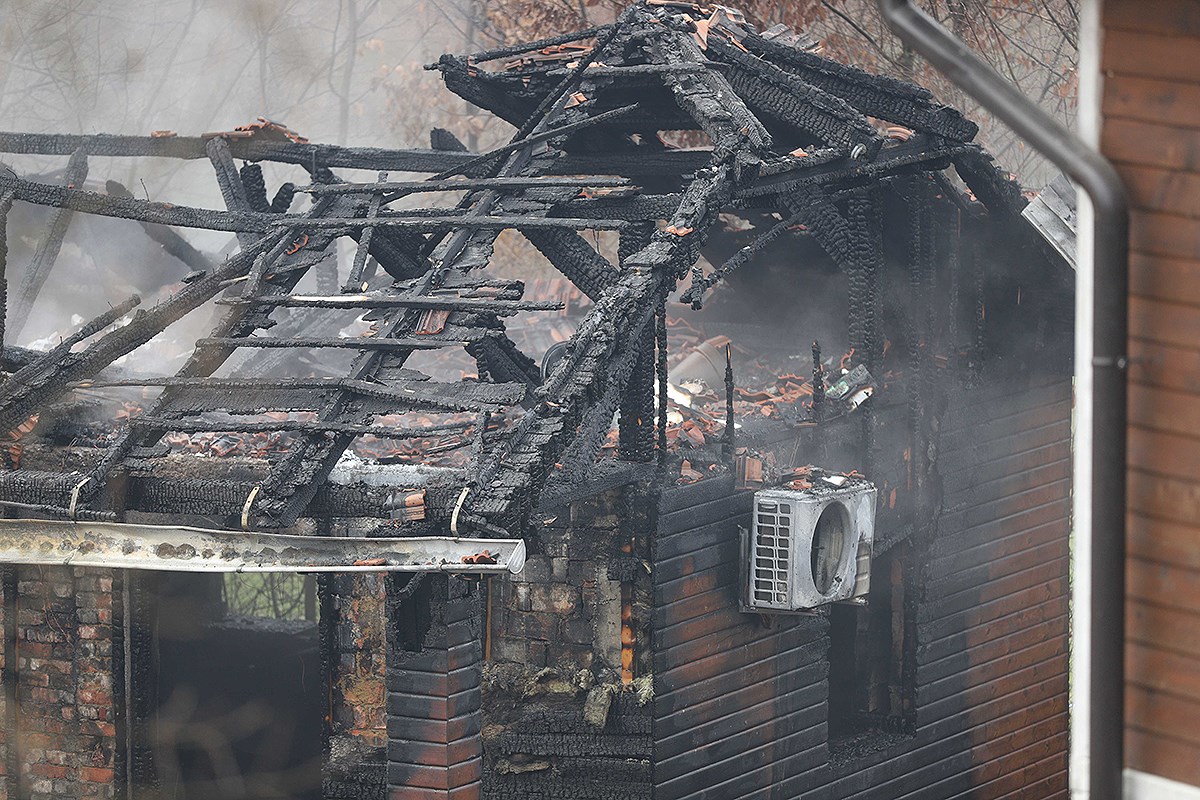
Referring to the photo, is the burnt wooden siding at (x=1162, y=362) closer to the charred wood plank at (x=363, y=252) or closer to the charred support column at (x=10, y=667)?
the charred wood plank at (x=363, y=252)

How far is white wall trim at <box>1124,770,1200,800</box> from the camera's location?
180 inches

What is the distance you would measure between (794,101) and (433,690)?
544 centimetres

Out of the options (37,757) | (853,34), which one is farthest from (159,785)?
(853,34)

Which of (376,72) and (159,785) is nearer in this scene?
(159,785)

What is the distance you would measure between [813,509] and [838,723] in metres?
2.97

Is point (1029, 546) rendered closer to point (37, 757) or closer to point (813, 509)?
point (813, 509)

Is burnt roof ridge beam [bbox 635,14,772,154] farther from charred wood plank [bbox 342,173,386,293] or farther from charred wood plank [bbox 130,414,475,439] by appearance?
charred wood plank [bbox 130,414,475,439]

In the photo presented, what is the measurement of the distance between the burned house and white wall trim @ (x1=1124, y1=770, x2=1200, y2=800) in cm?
305

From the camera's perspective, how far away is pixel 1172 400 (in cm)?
459

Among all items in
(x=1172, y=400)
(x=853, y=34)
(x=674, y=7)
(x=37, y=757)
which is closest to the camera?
(x=1172, y=400)

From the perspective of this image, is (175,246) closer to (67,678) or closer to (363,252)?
(67,678)

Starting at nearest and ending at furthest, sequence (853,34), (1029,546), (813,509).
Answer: (813,509), (1029,546), (853,34)

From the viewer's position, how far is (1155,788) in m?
4.61

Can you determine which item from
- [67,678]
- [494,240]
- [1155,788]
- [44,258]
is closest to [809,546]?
[494,240]
